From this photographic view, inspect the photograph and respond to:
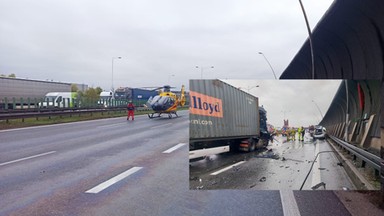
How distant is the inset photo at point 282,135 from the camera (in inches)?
147

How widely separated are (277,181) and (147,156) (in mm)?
7294

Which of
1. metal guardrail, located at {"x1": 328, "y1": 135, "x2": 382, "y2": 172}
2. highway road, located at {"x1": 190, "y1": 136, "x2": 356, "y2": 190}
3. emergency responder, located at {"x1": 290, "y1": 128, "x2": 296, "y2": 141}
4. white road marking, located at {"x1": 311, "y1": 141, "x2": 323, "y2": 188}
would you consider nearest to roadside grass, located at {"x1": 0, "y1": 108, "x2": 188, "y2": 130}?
highway road, located at {"x1": 190, "y1": 136, "x2": 356, "y2": 190}

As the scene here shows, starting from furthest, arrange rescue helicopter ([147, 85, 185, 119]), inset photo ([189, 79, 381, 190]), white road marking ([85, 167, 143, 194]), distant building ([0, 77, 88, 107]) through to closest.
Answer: distant building ([0, 77, 88, 107]) → rescue helicopter ([147, 85, 185, 119]) → white road marking ([85, 167, 143, 194]) → inset photo ([189, 79, 381, 190])

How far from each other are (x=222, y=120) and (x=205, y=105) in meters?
0.29

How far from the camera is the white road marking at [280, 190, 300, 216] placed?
5035mm

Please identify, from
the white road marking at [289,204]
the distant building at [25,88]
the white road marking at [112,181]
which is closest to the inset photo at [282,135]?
the white road marking at [289,204]

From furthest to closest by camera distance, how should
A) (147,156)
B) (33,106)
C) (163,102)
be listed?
(33,106) < (163,102) < (147,156)

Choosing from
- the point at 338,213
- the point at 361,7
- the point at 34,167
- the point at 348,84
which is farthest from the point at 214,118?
the point at 34,167

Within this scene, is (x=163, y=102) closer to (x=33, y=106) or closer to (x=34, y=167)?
(x=34, y=167)

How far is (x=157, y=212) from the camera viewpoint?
203 inches

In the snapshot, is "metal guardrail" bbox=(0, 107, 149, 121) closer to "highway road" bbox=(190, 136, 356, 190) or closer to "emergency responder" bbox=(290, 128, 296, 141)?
"highway road" bbox=(190, 136, 356, 190)

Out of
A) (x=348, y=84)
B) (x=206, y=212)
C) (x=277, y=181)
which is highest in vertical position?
(x=348, y=84)

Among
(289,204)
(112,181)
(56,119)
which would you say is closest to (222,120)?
(289,204)

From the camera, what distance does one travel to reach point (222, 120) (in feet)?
13.1
